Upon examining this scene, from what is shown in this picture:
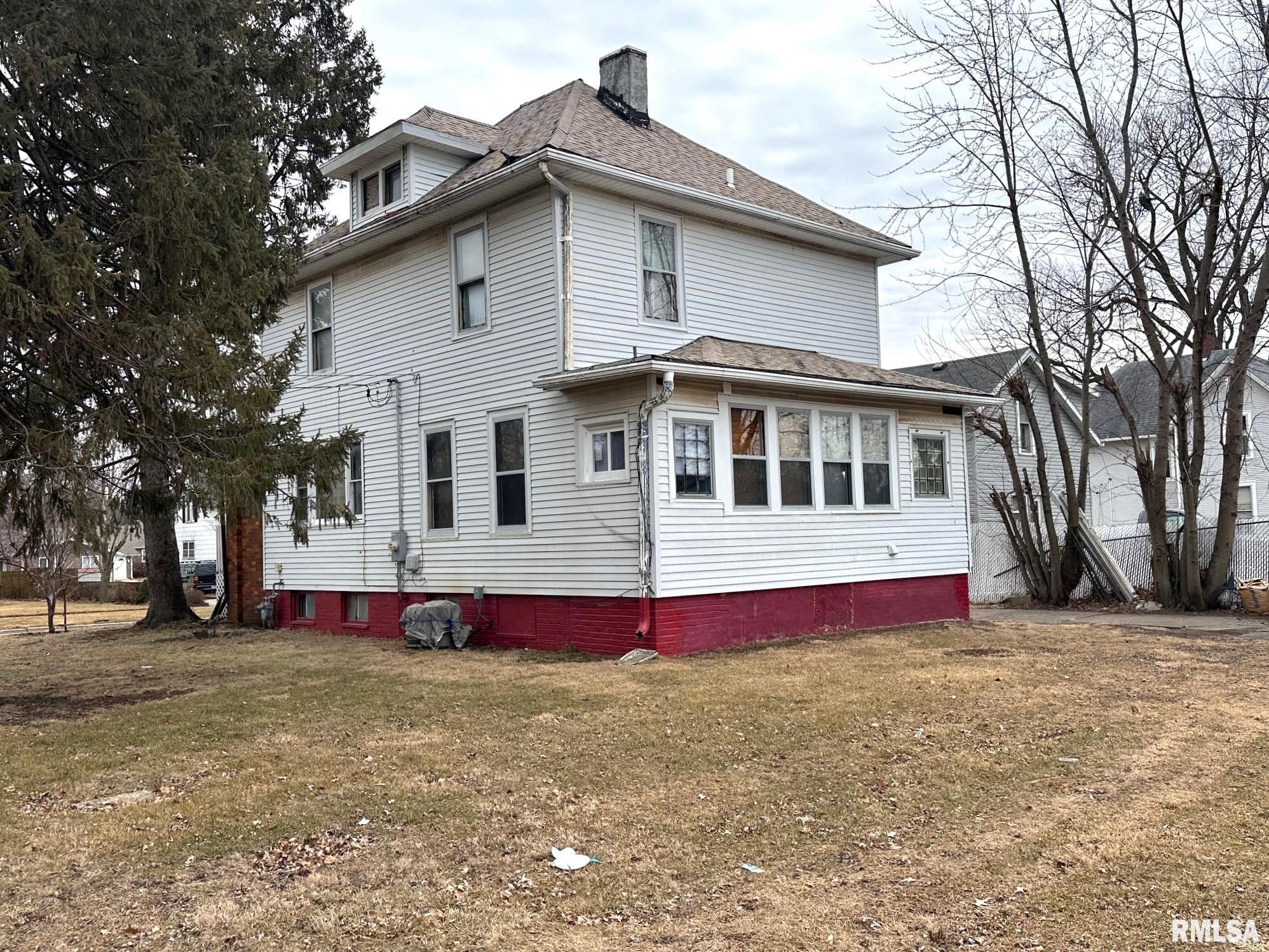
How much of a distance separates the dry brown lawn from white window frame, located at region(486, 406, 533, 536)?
41.6 feet

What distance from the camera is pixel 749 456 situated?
41.4 ft

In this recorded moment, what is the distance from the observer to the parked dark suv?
35750 mm

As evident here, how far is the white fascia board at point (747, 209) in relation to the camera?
39.7ft

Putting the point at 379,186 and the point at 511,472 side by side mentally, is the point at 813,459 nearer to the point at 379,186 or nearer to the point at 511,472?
the point at 511,472

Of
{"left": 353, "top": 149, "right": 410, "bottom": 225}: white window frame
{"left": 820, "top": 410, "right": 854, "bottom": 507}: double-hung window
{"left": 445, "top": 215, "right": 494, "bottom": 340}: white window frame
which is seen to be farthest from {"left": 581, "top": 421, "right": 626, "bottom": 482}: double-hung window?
{"left": 353, "top": 149, "right": 410, "bottom": 225}: white window frame

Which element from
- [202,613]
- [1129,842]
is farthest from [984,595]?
[202,613]

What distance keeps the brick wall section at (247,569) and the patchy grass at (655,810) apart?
812 cm

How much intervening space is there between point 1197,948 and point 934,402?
1181cm

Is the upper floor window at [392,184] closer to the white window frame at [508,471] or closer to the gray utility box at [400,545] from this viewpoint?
the white window frame at [508,471]

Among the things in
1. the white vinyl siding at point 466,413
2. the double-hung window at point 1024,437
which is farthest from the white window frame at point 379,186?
the double-hung window at point 1024,437

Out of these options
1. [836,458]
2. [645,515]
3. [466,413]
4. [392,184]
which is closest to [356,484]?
[466,413]

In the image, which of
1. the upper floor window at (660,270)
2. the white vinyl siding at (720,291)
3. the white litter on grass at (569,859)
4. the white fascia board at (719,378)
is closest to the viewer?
the white litter on grass at (569,859)

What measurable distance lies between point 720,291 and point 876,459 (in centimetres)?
326

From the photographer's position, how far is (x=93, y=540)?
8.71 m
